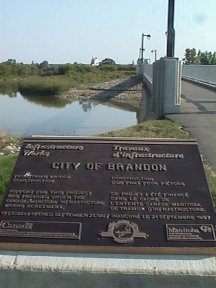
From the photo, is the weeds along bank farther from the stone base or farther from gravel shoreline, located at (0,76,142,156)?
the stone base

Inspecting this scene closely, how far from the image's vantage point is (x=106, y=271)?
3.52 metres

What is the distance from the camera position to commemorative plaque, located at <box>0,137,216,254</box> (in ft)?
12.0

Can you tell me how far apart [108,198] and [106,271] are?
0.65 meters

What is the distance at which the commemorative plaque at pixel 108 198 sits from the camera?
3.64m

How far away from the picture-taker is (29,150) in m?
4.41

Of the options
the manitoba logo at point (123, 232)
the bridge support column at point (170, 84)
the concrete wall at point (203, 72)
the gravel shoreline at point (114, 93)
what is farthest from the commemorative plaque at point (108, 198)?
the gravel shoreline at point (114, 93)

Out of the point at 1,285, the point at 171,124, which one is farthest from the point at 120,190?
the point at 171,124

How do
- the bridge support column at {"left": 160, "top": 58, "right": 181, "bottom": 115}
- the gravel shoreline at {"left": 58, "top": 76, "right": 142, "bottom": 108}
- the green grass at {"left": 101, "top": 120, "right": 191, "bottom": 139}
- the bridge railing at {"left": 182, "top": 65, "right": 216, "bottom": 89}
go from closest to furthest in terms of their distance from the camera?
the green grass at {"left": 101, "top": 120, "right": 191, "bottom": 139}, the bridge support column at {"left": 160, "top": 58, "right": 181, "bottom": 115}, the bridge railing at {"left": 182, "top": 65, "right": 216, "bottom": 89}, the gravel shoreline at {"left": 58, "top": 76, "right": 142, "bottom": 108}

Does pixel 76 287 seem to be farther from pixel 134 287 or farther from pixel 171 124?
pixel 171 124

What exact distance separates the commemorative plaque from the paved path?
3.34m

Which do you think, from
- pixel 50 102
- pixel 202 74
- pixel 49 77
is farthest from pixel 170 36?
pixel 49 77

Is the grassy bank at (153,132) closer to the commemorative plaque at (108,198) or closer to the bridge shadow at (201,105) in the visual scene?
the bridge shadow at (201,105)

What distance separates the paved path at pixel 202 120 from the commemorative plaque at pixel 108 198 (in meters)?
3.34

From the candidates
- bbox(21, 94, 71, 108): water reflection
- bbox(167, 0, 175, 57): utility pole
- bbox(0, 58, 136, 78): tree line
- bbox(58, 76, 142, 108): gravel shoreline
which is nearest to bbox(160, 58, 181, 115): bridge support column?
bbox(167, 0, 175, 57): utility pole
